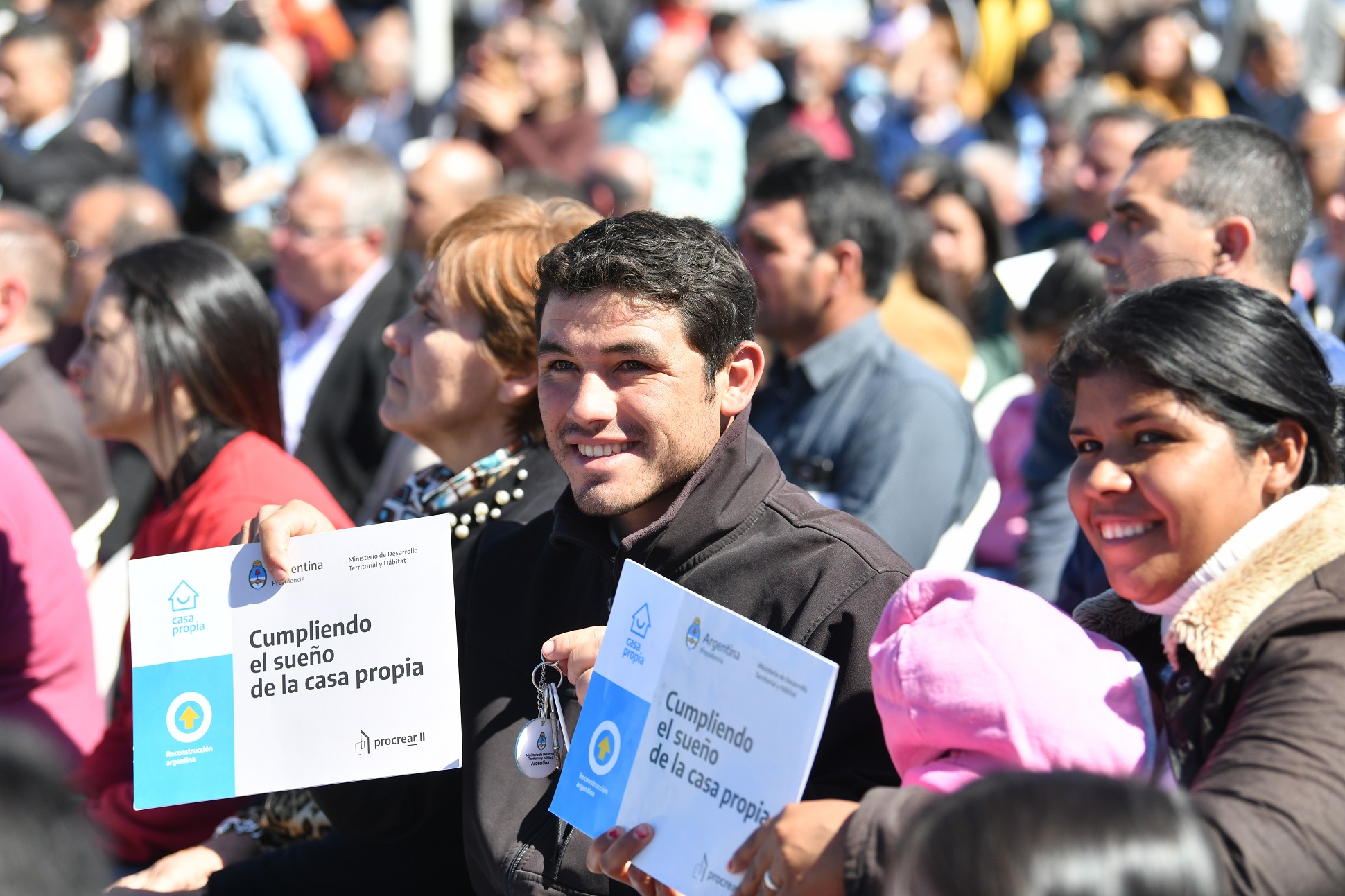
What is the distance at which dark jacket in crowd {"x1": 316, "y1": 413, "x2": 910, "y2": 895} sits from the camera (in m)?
2.51

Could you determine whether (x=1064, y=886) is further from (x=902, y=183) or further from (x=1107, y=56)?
(x=1107, y=56)

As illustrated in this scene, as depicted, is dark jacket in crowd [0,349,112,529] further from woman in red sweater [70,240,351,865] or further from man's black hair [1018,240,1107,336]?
man's black hair [1018,240,1107,336]

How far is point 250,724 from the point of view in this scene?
2805 millimetres

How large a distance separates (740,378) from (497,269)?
931mm

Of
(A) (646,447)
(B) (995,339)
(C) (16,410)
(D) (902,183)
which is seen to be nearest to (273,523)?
(A) (646,447)

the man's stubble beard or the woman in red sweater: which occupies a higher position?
the man's stubble beard

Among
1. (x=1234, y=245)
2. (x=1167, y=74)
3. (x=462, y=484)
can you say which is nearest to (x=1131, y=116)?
(x=1234, y=245)

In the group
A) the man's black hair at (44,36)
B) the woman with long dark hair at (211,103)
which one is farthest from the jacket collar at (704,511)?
the man's black hair at (44,36)

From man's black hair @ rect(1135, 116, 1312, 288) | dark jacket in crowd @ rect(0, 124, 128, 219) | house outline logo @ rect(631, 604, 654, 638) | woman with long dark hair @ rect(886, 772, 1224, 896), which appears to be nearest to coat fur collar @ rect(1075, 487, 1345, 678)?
woman with long dark hair @ rect(886, 772, 1224, 896)

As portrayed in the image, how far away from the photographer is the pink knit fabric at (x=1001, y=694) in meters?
1.98

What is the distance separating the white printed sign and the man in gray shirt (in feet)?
5.97

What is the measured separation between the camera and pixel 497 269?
352 centimetres

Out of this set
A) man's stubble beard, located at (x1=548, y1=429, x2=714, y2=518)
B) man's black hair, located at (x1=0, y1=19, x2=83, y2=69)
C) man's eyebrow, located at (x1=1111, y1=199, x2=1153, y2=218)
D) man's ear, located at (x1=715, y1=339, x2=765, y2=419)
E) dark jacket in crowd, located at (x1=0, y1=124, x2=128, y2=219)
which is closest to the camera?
man's stubble beard, located at (x1=548, y1=429, x2=714, y2=518)

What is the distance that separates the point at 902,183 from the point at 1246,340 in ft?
19.7
